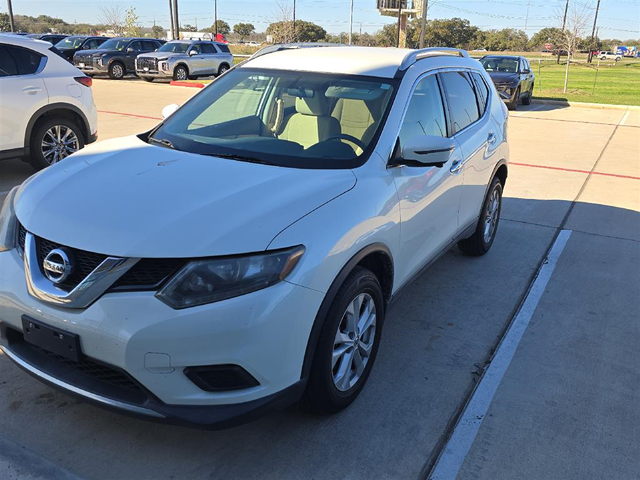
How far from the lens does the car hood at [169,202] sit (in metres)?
2.44

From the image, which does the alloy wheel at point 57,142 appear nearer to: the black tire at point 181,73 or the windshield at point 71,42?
the black tire at point 181,73

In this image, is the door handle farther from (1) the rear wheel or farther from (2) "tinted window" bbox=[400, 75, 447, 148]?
(1) the rear wheel

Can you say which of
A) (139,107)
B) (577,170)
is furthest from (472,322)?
(139,107)

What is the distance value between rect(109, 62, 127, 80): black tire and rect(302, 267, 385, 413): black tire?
81.3 feet

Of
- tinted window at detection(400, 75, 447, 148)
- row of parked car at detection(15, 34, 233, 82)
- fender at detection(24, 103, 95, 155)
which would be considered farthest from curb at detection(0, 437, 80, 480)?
row of parked car at detection(15, 34, 233, 82)

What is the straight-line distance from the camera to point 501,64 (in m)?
19.8

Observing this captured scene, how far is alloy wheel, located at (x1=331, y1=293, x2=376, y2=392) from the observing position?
115 inches

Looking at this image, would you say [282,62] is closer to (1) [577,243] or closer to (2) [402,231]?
(2) [402,231]

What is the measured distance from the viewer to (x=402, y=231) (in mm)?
3395

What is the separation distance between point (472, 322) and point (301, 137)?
71.4 inches

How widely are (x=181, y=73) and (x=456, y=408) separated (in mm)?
23811

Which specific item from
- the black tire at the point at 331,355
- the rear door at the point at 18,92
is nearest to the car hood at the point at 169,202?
the black tire at the point at 331,355

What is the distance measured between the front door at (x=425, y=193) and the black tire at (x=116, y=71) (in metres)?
23.8

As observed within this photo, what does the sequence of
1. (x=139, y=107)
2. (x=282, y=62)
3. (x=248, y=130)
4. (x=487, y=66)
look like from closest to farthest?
1. (x=248, y=130)
2. (x=282, y=62)
3. (x=139, y=107)
4. (x=487, y=66)
